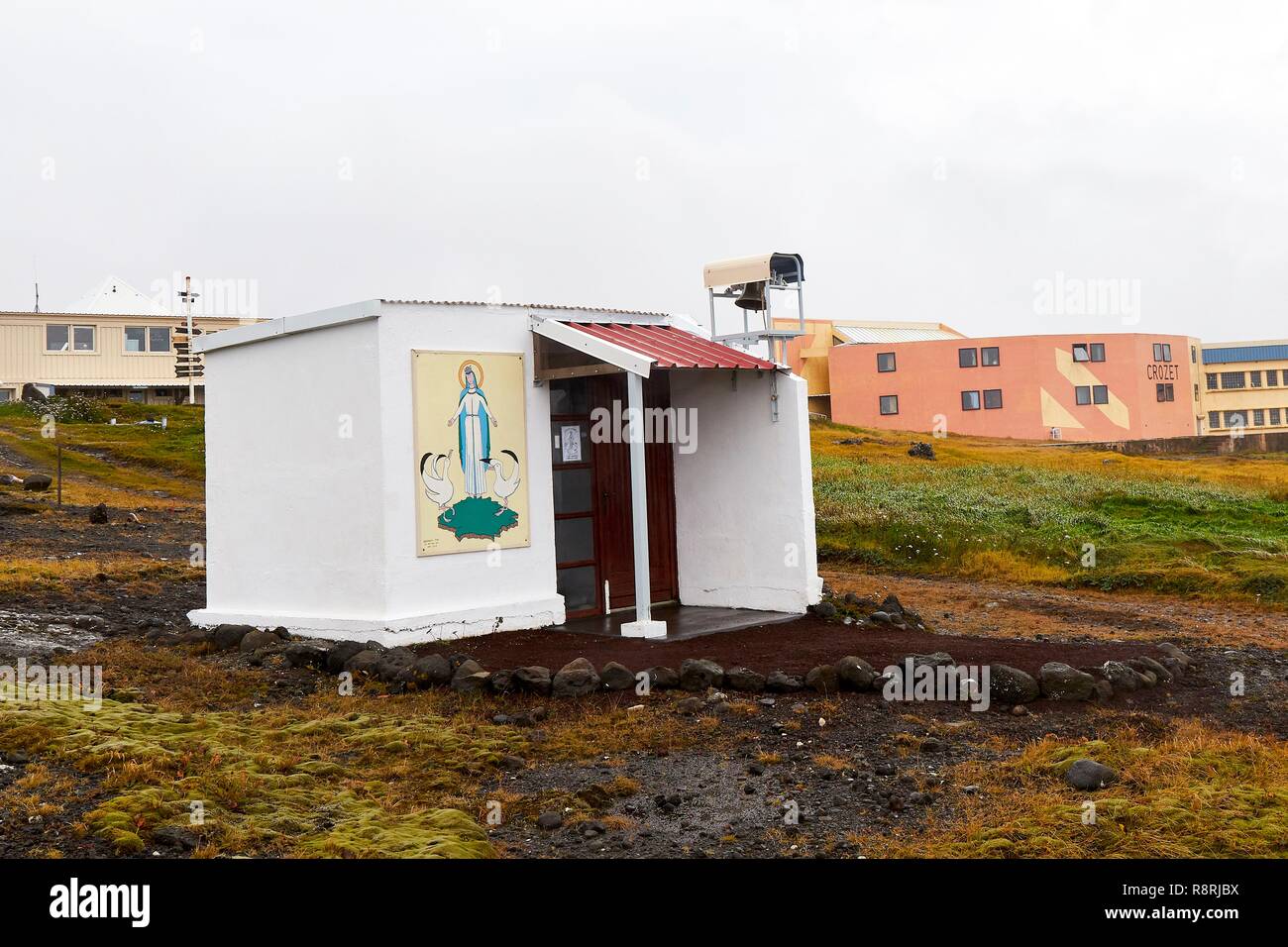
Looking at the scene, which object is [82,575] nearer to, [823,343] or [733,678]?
[733,678]

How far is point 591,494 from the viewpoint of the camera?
13398 millimetres

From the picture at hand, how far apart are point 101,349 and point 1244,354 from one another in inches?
2377

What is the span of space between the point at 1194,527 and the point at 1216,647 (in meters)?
10.4

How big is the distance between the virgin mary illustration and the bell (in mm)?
3906

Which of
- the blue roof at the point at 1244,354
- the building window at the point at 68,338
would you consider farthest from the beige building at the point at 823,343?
the building window at the point at 68,338

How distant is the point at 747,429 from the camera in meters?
13.7

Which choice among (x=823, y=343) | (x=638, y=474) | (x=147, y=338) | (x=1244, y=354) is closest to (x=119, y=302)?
(x=147, y=338)

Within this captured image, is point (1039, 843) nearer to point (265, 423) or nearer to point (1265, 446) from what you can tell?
point (265, 423)

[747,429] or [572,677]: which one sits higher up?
[747,429]

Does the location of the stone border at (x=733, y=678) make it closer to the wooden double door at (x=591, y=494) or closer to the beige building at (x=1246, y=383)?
the wooden double door at (x=591, y=494)

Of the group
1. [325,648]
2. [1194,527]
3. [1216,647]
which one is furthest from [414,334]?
[1194,527]

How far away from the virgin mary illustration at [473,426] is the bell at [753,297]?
391 cm

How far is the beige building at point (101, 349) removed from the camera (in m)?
48.3

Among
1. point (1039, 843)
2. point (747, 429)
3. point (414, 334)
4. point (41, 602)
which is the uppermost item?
point (414, 334)
